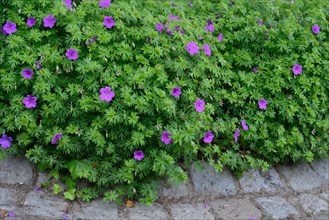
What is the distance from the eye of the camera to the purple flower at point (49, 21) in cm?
338

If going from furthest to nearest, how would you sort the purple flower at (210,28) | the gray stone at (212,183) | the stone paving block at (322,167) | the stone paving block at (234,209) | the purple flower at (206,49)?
the stone paving block at (322,167) → the purple flower at (210,28) → the purple flower at (206,49) → the gray stone at (212,183) → the stone paving block at (234,209)

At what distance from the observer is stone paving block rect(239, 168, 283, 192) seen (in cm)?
390

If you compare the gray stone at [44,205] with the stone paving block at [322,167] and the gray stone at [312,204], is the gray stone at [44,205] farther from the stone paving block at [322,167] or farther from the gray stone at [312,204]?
the stone paving block at [322,167]

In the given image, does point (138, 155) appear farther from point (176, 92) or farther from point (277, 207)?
point (277, 207)

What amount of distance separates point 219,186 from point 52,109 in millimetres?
1496

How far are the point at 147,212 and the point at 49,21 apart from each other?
157 centimetres

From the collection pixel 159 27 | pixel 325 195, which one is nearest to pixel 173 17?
pixel 159 27

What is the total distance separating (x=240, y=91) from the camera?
3.95 m

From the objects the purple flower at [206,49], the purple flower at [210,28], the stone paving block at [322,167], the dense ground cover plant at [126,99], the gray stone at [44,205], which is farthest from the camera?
the stone paving block at [322,167]

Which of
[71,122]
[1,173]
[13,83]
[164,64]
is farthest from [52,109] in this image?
[164,64]

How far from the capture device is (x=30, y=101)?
3.29 meters

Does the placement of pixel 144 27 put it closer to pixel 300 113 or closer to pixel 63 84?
pixel 63 84

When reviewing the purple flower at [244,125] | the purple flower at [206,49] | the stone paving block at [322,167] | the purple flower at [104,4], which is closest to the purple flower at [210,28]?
the purple flower at [206,49]

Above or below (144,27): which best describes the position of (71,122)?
below
